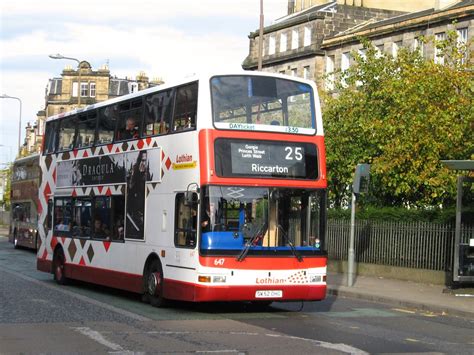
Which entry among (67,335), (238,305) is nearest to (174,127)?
(238,305)

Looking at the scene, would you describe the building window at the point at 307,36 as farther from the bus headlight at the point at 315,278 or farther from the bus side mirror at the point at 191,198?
the bus side mirror at the point at 191,198

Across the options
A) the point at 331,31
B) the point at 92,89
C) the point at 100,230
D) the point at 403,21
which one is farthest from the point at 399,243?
the point at 92,89

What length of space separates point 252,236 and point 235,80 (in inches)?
109

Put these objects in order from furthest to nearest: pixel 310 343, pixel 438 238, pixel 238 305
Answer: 1. pixel 438 238
2. pixel 238 305
3. pixel 310 343

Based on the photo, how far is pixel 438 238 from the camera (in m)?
26.2

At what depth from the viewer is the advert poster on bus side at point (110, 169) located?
18.5m

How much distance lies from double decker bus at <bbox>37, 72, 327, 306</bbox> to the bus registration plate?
23 mm

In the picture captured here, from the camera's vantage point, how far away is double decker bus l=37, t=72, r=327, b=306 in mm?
16250

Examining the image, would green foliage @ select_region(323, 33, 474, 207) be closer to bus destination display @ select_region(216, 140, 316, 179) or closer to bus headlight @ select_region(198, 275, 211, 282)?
bus destination display @ select_region(216, 140, 316, 179)

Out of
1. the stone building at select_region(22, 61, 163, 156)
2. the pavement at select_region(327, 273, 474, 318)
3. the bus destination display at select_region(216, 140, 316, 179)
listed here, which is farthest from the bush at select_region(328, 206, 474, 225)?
the stone building at select_region(22, 61, 163, 156)

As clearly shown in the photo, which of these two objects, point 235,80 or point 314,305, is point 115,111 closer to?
point 235,80

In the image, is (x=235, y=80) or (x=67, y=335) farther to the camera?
(x=235, y=80)

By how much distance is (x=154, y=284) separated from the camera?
17.8 m

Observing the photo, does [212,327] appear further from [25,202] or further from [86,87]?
[86,87]
